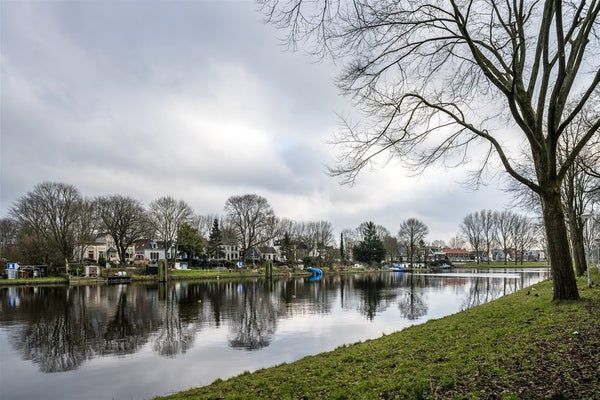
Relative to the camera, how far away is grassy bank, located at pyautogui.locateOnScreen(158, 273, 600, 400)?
635 cm

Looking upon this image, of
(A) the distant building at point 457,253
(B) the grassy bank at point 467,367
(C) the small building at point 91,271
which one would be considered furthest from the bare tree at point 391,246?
(B) the grassy bank at point 467,367

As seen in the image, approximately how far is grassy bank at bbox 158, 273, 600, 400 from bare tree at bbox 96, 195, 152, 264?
6711 cm

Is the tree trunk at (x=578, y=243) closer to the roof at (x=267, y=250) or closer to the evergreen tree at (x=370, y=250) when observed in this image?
the evergreen tree at (x=370, y=250)

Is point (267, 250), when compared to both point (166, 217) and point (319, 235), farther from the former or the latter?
point (166, 217)

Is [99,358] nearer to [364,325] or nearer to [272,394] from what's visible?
[272,394]

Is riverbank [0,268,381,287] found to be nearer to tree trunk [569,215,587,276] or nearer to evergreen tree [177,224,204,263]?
evergreen tree [177,224,204,263]

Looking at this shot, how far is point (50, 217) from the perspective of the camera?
63.6 m

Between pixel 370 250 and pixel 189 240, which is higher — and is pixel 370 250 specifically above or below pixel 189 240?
below

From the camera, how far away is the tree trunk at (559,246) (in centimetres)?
1334

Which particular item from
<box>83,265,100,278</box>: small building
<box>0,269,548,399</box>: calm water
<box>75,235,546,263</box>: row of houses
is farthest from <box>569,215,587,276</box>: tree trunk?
<box>75,235,546,263</box>: row of houses

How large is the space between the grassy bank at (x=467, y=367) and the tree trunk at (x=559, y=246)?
0.63m

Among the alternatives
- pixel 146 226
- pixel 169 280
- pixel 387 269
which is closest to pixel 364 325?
pixel 169 280

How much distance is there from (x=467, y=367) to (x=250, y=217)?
81.1 m

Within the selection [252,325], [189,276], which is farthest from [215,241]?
[252,325]
